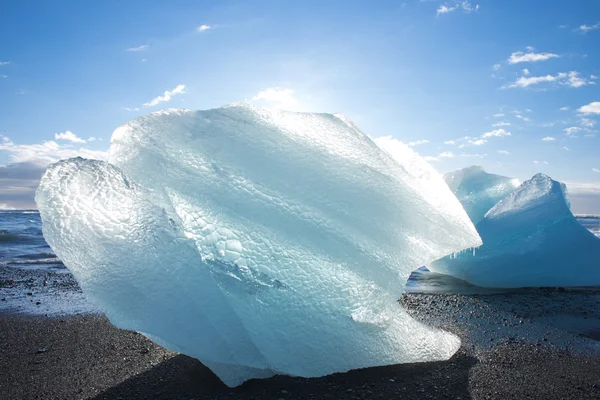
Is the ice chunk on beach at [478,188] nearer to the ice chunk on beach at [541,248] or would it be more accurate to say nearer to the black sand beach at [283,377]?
the ice chunk on beach at [541,248]

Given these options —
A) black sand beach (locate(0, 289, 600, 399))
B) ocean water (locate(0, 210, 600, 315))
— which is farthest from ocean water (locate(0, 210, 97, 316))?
black sand beach (locate(0, 289, 600, 399))

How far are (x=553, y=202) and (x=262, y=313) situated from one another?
631cm

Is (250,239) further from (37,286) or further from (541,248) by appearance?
(541,248)

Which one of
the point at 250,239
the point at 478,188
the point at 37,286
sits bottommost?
the point at 37,286

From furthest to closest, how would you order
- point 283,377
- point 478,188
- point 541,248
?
point 478,188
point 541,248
point 283,377

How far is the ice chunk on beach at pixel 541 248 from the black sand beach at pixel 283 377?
8.57 feet

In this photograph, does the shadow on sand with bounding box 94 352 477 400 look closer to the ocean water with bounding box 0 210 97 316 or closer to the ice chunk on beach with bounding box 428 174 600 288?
the ocean water with bounding box 0 210 97 316

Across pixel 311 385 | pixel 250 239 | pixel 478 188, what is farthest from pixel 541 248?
pixel 250 239

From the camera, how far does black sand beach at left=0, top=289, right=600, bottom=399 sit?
101 inches

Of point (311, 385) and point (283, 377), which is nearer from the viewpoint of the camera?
point (311, 385)

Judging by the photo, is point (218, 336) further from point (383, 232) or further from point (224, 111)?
point (224, 111)

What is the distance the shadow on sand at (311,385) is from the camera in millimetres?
2522

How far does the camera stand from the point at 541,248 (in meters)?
6.85

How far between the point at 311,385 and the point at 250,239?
1040 mm
